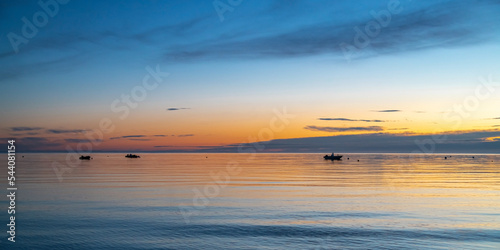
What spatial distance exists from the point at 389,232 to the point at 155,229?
15765 mm

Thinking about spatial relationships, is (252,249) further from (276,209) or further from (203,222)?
(276,209)

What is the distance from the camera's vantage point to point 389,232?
25359mm

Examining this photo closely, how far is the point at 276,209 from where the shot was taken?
34219 mm

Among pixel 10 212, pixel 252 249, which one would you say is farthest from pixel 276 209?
pixel 10 212

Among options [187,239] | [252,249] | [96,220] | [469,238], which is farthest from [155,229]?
[469,238]

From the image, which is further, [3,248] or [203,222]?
[203,222]

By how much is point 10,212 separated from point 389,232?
2957cm

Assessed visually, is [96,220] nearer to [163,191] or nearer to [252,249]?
[252,249]

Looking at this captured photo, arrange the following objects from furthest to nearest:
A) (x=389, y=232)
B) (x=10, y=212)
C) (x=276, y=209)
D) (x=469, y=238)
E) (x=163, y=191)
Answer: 1. (x=163, y=191)
2. (x=276, y=209)
3. (x=10, y=212)
4. (x=389, y=232)
5. (x=469, y=238)

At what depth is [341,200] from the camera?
39.4 meters

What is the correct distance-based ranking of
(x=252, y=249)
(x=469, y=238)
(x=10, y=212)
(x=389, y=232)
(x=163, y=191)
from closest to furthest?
(x=252, y=249) → (x=469, y=238) → (x=389, y=232) → (x=10, y=212) → (x=163, y=191)

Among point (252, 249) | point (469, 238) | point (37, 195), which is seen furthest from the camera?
point (37, 195)

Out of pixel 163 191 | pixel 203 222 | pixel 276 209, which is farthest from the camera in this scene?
pixel 163 191

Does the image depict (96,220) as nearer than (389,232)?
No
